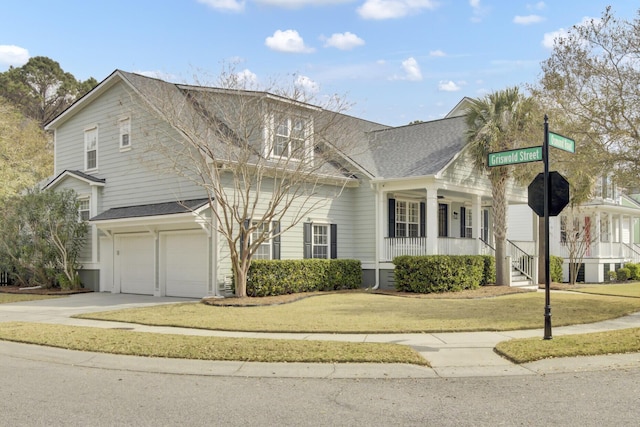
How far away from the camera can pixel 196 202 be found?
1798cm

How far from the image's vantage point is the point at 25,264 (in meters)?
21.9

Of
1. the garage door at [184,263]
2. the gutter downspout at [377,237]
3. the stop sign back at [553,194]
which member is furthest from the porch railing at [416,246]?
the stop sign back at [553,194]

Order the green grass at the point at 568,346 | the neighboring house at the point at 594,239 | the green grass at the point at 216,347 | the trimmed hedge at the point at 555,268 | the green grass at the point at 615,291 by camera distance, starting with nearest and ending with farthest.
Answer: the green grass at the point at 216,347, the green grass at the point at 568,346, the green grass at the point at 615,291, the trimmed hedge at the point at 555,268, the neighboring house at the point at 594,239

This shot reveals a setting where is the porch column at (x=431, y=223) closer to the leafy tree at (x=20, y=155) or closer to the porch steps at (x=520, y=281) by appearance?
the porch steps at (x=520, y=281)

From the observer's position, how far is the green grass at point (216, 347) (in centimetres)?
863

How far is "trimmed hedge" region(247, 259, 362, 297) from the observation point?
1766cm

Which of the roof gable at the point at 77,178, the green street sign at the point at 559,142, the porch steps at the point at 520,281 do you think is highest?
the roof gable at the point at 77,178

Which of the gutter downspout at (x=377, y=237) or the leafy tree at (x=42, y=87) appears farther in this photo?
the leafy tree at (x=42, y=87)

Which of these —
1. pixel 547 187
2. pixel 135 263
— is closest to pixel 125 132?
pixel 135 263

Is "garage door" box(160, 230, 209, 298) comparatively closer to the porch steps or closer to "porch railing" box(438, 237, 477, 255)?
"porch railing" box(438, 237, 477, 255)

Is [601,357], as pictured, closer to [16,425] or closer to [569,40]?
[16,425]

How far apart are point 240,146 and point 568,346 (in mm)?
11067

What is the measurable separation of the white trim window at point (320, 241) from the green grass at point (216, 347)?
10677 mm

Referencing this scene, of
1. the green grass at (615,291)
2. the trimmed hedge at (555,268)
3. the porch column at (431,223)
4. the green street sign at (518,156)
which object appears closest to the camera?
the green street sign at (518,156)
